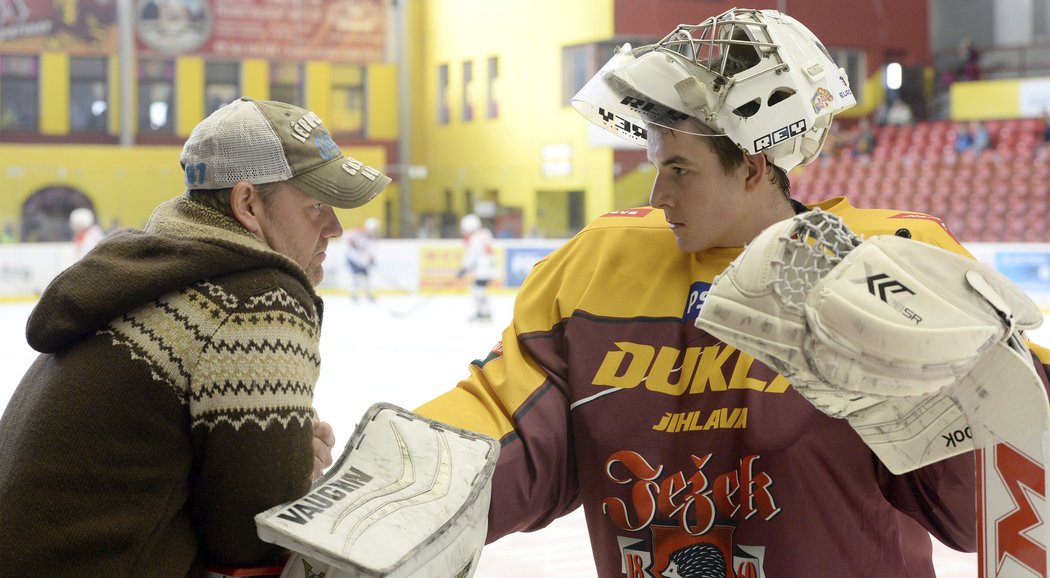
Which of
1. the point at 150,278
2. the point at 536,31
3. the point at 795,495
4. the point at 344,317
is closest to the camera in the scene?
the point at 150,278

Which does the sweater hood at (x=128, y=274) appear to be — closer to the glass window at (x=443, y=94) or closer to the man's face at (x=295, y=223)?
the man's face at (x=295, y=223)

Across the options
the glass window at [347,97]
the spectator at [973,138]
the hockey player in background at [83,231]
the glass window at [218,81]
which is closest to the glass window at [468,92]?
the glass window at [347,97]

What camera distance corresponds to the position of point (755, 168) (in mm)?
1324

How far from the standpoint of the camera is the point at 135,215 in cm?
1273

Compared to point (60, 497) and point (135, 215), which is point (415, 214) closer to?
point (135, 215)

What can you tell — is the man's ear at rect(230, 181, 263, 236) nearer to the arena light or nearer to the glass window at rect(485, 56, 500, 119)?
the arena light

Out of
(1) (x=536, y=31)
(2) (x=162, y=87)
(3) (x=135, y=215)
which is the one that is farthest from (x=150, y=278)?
(2) (x=162, y=87)

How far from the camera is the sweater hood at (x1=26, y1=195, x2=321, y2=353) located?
1041mm

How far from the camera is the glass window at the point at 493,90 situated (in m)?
15.8

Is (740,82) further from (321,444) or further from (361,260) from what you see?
(361,260)

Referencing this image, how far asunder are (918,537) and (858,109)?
13240mm

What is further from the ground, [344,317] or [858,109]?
[858,109]

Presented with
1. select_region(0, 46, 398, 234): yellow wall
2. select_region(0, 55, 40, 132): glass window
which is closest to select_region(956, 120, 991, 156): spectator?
select_region(0, 46, 398, 234): yellow wall

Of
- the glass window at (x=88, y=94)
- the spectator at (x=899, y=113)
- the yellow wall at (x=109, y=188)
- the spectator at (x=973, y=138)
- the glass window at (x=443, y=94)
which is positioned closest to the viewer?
the yellow wall at (x=109, y=188)
